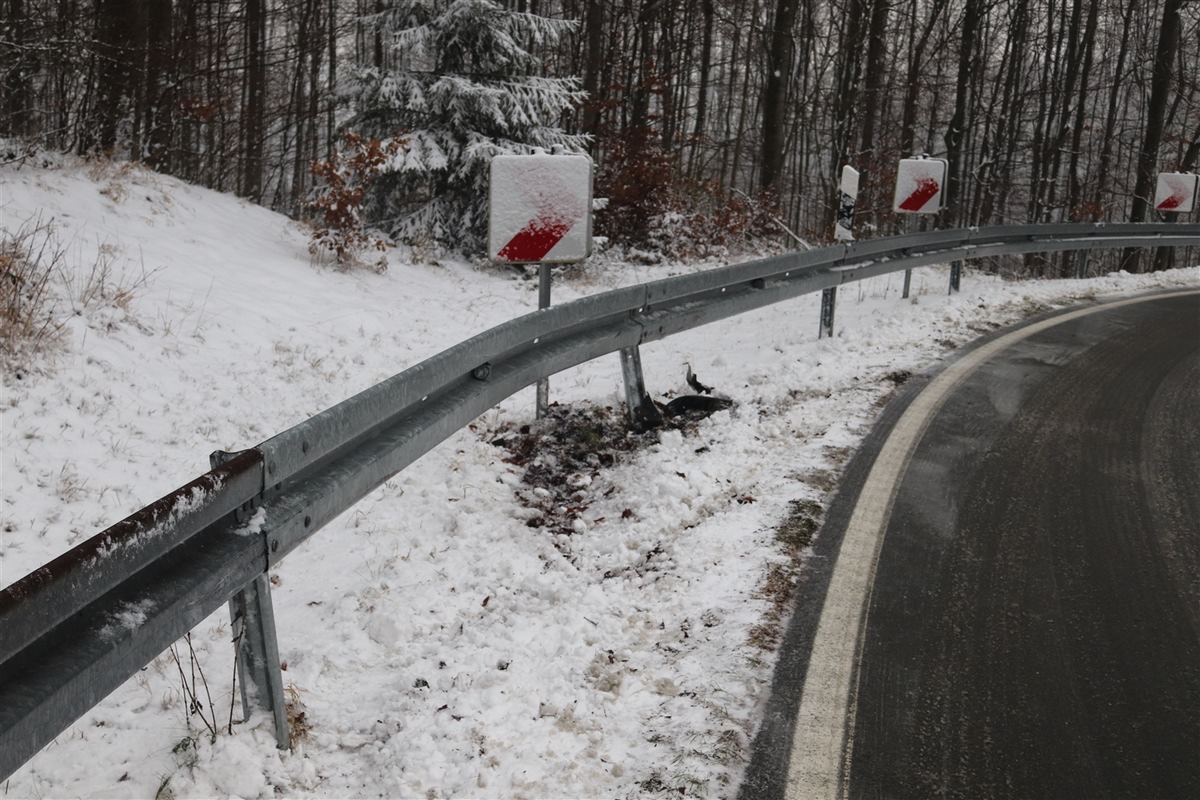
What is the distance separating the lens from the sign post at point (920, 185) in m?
11.9

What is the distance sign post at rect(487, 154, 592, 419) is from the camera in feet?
20.6

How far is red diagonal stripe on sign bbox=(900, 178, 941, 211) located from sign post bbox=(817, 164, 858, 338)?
1.24 metres

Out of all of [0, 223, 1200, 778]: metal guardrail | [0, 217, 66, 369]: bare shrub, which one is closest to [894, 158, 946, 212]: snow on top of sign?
[0, 223, 1200, 778]: metal guardrail

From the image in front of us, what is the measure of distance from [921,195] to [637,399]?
691 centimetres

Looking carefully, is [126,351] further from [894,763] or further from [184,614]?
[894,763]

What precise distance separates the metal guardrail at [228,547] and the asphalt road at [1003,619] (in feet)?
5.93

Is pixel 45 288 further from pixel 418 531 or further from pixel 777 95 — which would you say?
pixel 777 95

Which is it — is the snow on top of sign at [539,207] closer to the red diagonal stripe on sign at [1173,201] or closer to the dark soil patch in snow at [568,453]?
the dark soil patch in snow at [568,453]

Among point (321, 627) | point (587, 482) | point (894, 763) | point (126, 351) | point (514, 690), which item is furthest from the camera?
point (126, 351)

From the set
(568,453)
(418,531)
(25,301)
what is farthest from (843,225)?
(25,301)

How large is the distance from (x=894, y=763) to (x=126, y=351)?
6.06 metres

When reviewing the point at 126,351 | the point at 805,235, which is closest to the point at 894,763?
the point at 126,351

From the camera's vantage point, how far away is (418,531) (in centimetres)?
526

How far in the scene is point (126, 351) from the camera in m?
6.93
